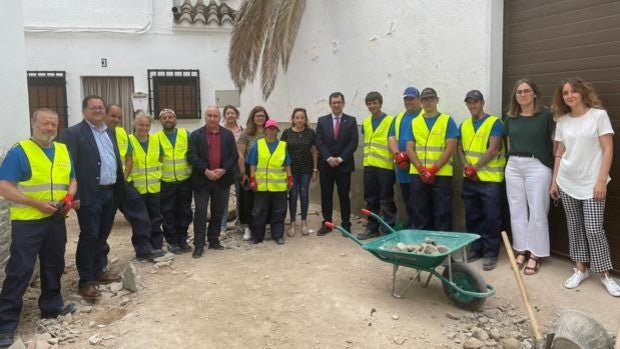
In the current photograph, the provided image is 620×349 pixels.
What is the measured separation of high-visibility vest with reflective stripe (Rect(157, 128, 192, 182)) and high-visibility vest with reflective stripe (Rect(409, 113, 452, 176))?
2764 millimetres

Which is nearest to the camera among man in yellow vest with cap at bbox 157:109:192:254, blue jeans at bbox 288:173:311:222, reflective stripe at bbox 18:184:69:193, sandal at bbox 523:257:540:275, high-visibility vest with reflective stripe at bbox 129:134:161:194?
reflective stripe at bbox 18:184:69:193

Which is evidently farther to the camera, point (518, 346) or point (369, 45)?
point (369, 45)

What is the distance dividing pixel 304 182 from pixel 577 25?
3.71 m

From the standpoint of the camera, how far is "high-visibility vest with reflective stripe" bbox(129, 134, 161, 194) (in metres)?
6.05

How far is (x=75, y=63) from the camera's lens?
11.1m

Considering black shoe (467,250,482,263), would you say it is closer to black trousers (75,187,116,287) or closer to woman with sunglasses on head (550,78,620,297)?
woman with sunglasses on head (550,78,620,297)

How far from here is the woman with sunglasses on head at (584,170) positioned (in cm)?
457

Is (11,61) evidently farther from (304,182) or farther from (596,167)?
(596,167)

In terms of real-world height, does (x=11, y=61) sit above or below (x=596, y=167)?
above

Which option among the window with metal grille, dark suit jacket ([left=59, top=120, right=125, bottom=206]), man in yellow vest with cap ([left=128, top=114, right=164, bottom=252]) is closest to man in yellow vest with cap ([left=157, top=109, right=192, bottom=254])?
man in yellow vest with cap ([left=128, top=114, right=164, bottom=252])

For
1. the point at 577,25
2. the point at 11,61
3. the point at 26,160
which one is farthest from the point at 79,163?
the point at 577,25

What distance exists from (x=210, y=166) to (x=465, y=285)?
3238 millimetres

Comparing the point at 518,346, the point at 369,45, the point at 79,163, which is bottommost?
the point at 518,346

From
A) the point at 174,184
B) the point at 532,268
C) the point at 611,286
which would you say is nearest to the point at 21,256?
the point at 174,184
